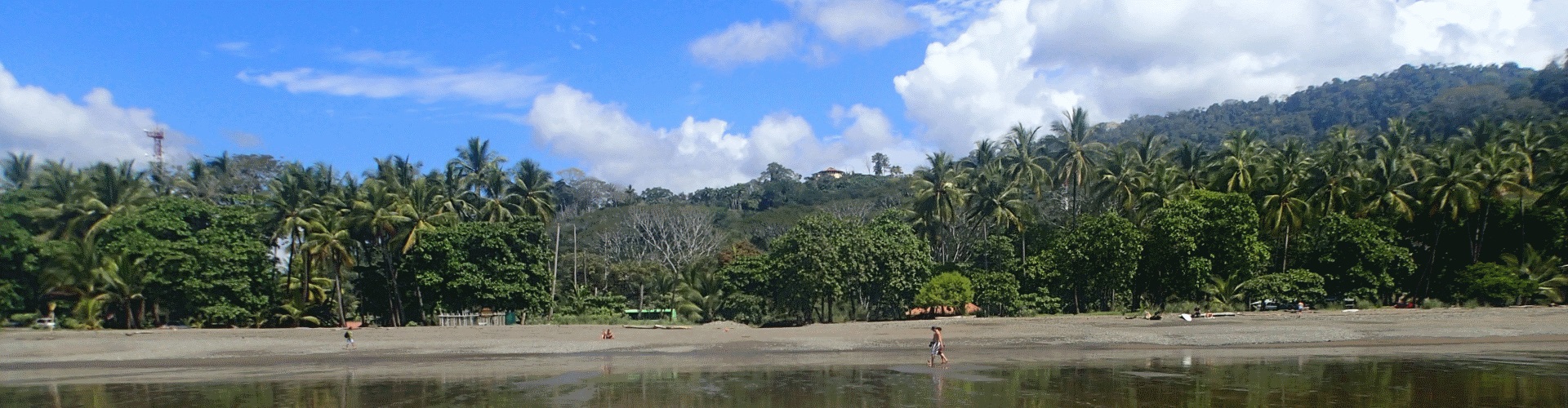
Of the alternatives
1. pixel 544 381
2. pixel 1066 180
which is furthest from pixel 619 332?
pixel 1066 180

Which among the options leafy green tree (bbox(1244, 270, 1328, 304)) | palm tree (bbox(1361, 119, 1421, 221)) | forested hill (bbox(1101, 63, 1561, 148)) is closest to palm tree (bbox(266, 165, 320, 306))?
leafy green tree (bbox(1244, 270, 1328, 304))

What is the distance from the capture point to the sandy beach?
25.1m

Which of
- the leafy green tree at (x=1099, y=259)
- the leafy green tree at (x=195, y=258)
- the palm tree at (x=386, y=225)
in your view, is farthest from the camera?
the palm tree at (x=386, y=225)

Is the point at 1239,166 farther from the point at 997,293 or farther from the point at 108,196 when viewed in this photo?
the point at 108,196

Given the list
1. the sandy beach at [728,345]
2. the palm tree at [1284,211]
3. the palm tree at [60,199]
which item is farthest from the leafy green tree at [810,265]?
the palm tree at [60,199]

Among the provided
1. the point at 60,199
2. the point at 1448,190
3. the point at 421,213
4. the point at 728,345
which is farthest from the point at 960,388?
the point at 60,199

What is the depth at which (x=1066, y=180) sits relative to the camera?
50.2m

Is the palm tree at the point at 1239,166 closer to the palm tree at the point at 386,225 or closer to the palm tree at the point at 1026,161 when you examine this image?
the palm tree at the point at 1026,161

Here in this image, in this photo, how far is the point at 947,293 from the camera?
137ft

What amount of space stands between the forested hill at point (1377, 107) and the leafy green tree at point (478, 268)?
68486mm

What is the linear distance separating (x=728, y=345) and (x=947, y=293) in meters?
14.1

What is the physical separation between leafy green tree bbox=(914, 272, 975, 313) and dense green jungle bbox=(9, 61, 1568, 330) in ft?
0.33

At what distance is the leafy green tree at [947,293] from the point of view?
137ft

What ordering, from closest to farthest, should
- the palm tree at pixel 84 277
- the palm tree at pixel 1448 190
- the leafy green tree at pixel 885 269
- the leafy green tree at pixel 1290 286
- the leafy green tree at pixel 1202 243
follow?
1. the palm tree at pixel 84 277
2. the leafy green tree at pixel 1290 286
3. the leafy green tree at pixel 1202 243
4. the palm tree at pixel 1448 190
5. the leafy green tree at pixel 885 269
